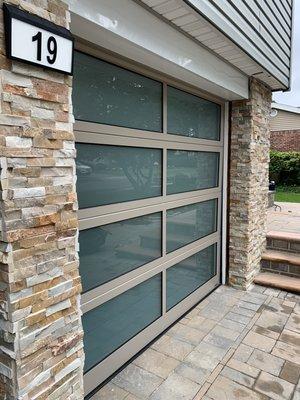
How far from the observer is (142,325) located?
2.82 meters

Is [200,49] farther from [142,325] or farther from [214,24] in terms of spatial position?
[142,325]

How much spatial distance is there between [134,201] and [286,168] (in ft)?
38.2

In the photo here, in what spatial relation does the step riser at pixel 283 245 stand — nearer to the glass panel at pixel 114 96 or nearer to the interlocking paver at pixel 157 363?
the interlocking paver at pixel 157 363

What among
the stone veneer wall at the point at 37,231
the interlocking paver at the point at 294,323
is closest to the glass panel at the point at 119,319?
the stone veneer wall at the point at 37,231

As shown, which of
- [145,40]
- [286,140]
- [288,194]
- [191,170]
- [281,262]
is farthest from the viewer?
[286,140]

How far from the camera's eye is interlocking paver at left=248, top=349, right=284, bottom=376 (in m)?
2.53

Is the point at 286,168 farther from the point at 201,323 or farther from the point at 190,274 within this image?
the point at 201,323

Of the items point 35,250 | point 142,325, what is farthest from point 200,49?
point 142,325

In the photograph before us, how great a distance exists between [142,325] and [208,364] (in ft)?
2.08

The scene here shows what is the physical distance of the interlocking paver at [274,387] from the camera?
2.25m

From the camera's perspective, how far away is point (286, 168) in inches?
500

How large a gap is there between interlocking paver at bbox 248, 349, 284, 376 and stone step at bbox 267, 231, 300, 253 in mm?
2012

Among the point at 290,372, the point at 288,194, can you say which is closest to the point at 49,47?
the point at 290,372

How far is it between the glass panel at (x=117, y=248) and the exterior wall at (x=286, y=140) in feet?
46.1
